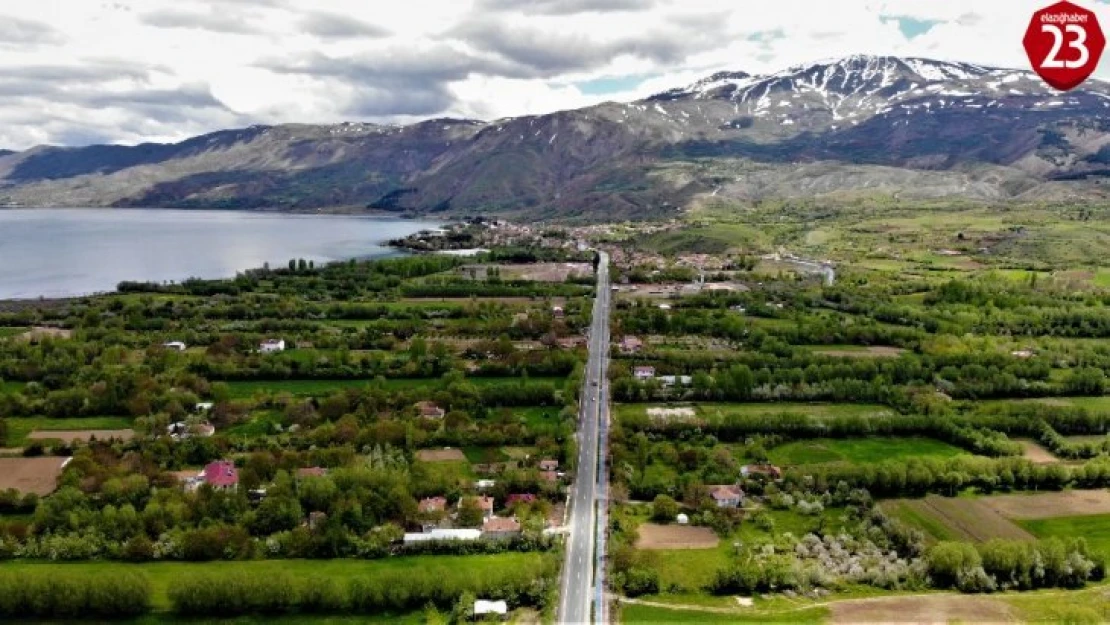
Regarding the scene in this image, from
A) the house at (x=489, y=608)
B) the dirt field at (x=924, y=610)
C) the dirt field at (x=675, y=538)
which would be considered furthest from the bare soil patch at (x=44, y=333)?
the dirt field at (x=924, y=610)

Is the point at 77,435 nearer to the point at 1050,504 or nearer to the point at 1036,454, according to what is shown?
the point at 1050,504

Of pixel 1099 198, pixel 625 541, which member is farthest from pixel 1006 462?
pixel 1099 198

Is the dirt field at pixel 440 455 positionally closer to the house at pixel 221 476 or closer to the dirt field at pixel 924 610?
the house at pixel 221 476

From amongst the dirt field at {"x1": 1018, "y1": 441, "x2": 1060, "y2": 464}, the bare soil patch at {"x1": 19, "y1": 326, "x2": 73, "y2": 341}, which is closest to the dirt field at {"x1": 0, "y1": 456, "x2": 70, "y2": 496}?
the bare soil patch at {"x1": 19, "y1": 326, "x2": 73, "y2": 341}

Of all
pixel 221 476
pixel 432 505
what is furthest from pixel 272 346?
pixel 432 505

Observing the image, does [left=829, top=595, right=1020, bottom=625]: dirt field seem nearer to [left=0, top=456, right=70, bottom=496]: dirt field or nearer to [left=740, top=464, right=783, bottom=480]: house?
[left=740, top=464, right=783, bottom=480]: house

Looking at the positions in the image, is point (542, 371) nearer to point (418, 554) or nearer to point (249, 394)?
point (249, 394)
